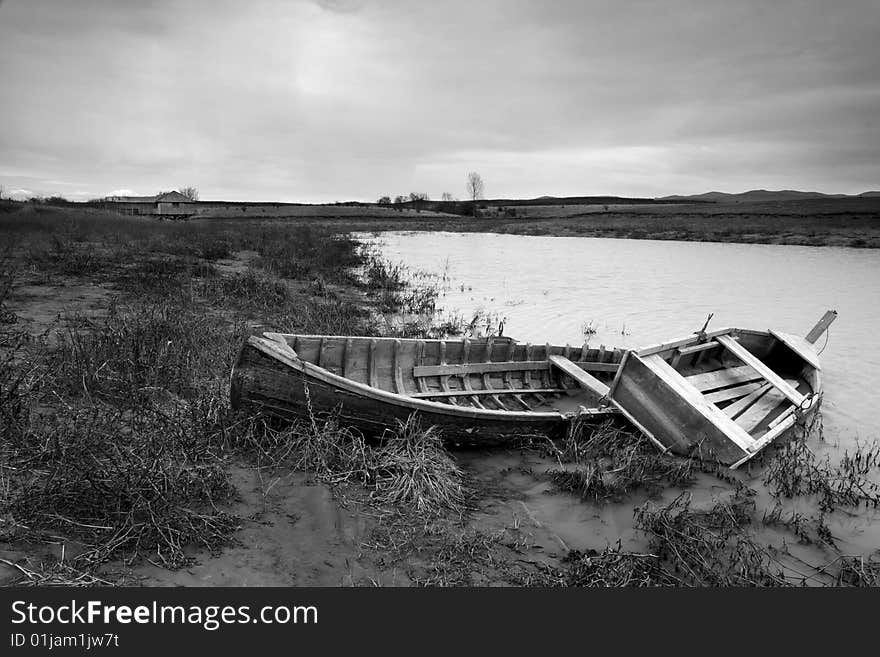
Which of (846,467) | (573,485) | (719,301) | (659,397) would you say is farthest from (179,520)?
(719,301)

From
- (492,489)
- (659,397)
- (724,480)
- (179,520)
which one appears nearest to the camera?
(179,520)

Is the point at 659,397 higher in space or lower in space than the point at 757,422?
higher

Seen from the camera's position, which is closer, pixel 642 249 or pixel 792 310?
pixel 792 310

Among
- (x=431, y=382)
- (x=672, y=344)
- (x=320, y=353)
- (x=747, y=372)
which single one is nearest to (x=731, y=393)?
(x=747, y=372)

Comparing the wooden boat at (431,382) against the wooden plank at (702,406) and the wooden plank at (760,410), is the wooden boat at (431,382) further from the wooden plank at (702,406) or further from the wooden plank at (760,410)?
the wooden plank at (760,410)

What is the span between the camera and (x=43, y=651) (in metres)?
2.89

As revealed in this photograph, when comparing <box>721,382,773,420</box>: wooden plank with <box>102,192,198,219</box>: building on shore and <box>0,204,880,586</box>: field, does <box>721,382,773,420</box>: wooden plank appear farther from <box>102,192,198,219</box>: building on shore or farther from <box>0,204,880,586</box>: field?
<box>102,192,198,219</box>: building on shore

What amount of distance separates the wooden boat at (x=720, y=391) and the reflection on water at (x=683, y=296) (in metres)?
0.62

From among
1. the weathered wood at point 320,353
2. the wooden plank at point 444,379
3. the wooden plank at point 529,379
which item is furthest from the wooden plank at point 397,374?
the wooden plank at point 529,379

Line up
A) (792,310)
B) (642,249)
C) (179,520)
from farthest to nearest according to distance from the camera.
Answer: (642,249) < (792,310) < (179,520)

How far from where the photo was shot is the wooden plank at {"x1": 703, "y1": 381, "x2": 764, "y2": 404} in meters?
7.21

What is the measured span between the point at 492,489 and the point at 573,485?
0.73m

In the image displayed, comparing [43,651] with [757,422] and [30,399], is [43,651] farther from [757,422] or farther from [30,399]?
[757,422]

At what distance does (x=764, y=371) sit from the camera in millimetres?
7371
